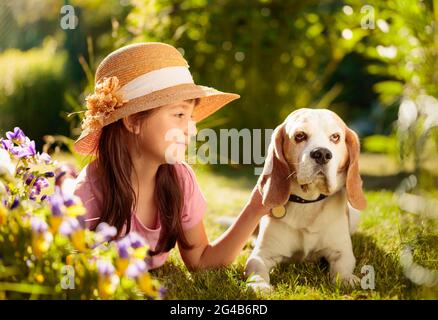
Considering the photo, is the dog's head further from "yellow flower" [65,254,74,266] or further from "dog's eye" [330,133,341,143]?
"yellow flower" [65,254,74,266]

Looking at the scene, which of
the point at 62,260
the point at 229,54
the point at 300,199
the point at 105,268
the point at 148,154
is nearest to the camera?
the point at 105,268

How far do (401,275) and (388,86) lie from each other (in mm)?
3678

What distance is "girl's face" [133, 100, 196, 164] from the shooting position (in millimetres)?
2576

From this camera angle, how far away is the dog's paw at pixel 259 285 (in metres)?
2.27

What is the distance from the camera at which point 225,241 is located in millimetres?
2715

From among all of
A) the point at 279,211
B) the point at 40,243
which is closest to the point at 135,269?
the point at 40,243

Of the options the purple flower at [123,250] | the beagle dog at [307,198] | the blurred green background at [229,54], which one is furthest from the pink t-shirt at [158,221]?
the blurred green background at [229,54]

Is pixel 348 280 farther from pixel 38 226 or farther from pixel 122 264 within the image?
pixel 38 226

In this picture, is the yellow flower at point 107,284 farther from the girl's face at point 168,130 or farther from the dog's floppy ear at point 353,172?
the dog's floppy ear at point 353,172

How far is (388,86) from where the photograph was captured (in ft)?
19.0

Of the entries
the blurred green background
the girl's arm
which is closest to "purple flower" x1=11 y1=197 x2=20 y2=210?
the girl's arm

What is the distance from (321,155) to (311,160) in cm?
4

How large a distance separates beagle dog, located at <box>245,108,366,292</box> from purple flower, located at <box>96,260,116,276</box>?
69 cm

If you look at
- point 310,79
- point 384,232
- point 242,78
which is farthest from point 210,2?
point 384,232
